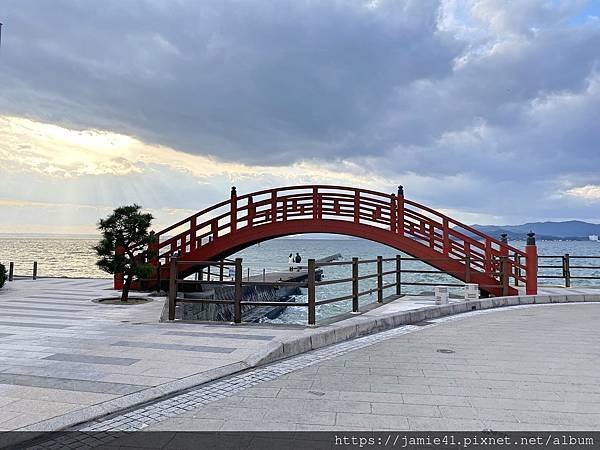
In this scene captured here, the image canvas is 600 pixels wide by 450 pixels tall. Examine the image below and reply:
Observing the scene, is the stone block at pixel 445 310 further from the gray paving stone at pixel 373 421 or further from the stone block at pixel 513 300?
the gray paving stone at pixel 373 421

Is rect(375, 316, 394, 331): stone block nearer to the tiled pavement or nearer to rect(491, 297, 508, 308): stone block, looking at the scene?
the tiled pavement

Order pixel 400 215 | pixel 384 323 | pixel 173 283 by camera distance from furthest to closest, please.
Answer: pixel 400 215 → pixel 173 283 → pixel 384 323

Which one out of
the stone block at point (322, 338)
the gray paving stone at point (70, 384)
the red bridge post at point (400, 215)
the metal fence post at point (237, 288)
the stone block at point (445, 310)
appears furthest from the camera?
the red bridge post at point (400, 215)

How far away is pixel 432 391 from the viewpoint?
4.61 meters

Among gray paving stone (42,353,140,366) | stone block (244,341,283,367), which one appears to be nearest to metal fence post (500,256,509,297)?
stone block (244,341,283,367)

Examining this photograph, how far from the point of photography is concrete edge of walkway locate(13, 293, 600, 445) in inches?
148

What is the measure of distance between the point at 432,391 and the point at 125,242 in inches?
423

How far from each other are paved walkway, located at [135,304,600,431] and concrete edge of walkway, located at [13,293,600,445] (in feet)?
1.91

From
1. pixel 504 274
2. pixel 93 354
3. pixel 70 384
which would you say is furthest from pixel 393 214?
pixel 70 384

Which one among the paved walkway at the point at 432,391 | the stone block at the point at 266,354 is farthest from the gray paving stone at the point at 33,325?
the paved walkway at the point at 432,391

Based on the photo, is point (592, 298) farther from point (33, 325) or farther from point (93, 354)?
point (33, 325)

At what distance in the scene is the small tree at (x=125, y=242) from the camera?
1268cm

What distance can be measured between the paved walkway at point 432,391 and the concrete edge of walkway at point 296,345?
58cm

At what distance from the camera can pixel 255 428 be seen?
3604mm
